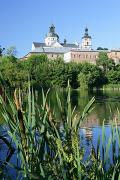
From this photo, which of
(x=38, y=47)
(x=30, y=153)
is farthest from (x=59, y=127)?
(x=38, y=47)

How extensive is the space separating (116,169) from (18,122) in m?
0.61

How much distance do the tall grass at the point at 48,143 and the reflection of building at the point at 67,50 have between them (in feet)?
419

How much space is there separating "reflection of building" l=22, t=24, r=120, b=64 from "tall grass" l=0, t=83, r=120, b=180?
128 metres

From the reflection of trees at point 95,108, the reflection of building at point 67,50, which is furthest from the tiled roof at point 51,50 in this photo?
the reflection of trees at point 95,108

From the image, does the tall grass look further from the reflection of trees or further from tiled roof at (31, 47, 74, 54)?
tiled roof at (31, 47, 74, 54)

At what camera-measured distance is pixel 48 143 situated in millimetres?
2234

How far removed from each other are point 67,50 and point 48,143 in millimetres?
144708

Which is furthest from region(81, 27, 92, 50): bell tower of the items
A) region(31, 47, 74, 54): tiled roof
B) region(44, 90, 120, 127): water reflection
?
region(44, 90, 120, 127): water reflection

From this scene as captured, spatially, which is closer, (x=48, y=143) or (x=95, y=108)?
(x=48, y=143)

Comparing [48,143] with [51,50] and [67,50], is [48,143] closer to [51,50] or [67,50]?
[51,50]

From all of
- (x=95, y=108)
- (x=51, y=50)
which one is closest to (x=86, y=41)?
(x=51, y=50)

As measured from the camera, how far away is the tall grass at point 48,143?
2057 millimetres

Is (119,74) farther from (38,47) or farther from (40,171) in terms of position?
(40,171)

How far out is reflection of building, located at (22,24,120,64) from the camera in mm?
135175
